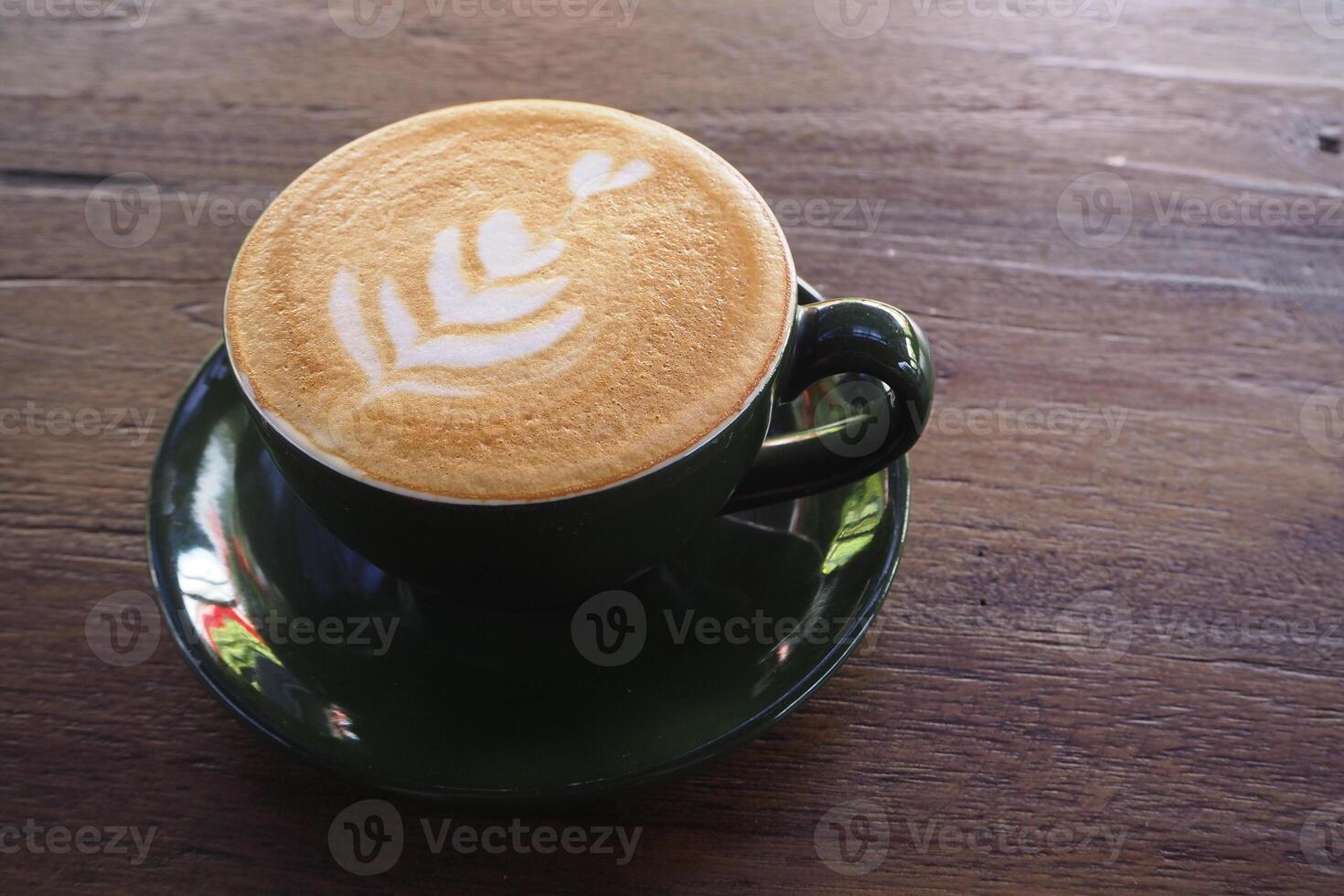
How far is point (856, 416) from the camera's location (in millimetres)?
741

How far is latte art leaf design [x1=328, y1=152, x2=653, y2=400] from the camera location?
0.66 meters

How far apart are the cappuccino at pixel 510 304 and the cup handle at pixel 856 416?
0.04 metres

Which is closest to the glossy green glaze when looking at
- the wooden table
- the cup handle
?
the cup handle

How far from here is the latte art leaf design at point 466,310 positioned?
0.66 metres

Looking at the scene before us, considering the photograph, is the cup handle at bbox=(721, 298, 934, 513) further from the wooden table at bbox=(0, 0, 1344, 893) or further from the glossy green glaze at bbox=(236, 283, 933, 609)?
the wooden table at bbox=(0, 0, 1344, 893)

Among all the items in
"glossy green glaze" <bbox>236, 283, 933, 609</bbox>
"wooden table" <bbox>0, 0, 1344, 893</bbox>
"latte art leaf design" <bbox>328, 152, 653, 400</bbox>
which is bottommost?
"wooden table" <bbox>0, 0, 1344, 893</bbox>

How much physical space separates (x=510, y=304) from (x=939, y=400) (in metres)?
0.43

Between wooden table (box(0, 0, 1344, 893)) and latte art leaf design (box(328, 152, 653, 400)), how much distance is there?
0.28 metres

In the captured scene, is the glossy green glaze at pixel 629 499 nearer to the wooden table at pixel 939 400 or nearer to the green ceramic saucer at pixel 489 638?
the green ceramic saucer at pixel 489 638

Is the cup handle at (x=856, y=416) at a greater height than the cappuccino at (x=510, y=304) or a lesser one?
lesser

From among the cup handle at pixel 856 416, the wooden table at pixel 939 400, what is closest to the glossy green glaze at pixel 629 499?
the cup handle at pixel 856 416

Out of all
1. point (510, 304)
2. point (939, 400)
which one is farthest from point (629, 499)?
point (939, 400)

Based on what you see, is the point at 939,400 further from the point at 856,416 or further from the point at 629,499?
the point at 629,499

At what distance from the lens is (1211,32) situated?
4.33ft
